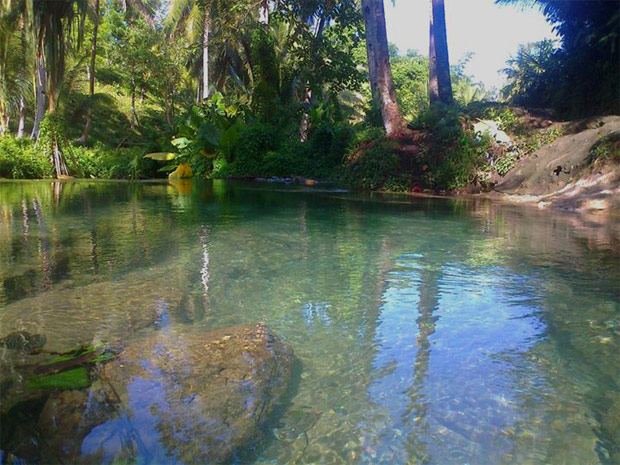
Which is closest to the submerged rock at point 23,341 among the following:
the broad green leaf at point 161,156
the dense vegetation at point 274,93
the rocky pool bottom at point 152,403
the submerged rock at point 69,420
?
the rocky pool bottom at point 152,403

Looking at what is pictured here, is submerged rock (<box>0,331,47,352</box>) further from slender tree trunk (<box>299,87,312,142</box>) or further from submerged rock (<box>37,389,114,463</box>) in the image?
slender tree trunk (<box>299,87,312,142</box>)

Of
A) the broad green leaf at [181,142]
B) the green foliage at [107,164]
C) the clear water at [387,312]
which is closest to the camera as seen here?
the clear water at [387,312]

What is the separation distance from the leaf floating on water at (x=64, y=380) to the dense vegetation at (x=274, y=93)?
40.8ft

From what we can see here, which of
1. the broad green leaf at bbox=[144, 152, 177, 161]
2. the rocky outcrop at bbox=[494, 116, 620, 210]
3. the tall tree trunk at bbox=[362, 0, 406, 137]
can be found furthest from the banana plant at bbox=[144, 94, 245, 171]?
the rocky outcrop at bbox=[494, 116, 620, 210]

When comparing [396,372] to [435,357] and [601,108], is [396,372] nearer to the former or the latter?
[435,357]

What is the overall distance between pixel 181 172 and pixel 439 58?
11179 millimetres

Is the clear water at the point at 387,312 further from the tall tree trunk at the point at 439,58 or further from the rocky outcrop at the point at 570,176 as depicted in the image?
the tall tree trunk at the point at 439,58

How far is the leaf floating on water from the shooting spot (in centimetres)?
215

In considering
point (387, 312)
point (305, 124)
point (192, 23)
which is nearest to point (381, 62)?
→ point (305, 124)

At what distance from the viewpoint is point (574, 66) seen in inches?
566

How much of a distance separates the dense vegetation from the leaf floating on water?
12.4 m

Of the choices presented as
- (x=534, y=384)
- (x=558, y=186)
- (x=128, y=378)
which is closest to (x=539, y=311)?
(x=534, y=384)

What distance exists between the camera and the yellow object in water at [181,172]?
69.4ft

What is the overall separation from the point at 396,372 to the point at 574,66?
14.8 m
